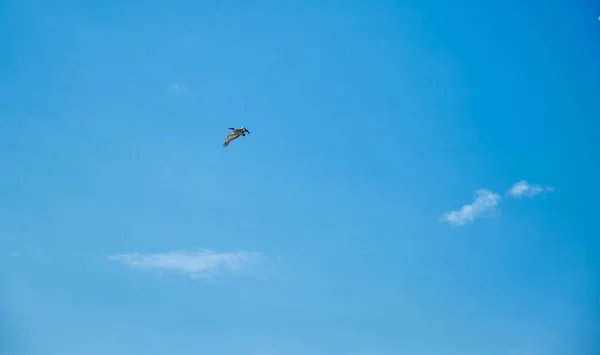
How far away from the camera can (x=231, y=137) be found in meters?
74.5
